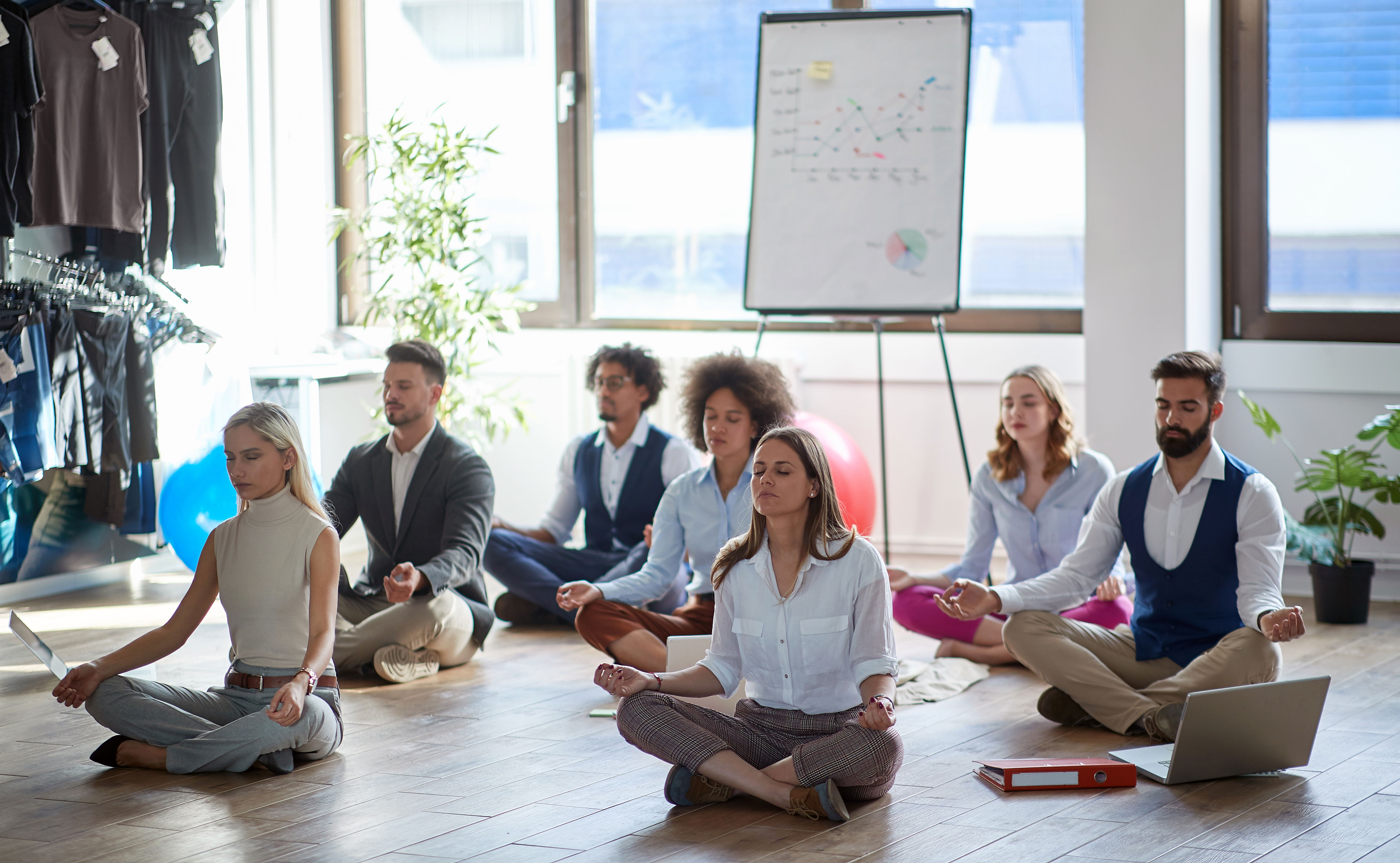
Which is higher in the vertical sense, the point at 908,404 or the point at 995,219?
the point at 995,219

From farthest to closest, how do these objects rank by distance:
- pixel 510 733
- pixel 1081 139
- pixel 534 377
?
pixel 534 377, pixel 1081 139, pixel 510 733

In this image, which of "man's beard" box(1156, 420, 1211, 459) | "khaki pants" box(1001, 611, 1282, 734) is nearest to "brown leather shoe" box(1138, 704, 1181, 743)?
"khaki pants" box(1001, 611, 1282, 734)

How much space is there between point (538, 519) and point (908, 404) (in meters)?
1.79

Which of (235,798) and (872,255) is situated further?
(872,255)

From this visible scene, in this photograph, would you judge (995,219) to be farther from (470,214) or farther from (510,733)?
(510,733)

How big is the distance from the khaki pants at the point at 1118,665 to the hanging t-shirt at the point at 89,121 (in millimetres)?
3381

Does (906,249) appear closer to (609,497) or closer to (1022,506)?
(1022,506)

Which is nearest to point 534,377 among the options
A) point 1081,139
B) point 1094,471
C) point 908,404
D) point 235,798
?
point 908,404

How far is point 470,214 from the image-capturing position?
22.2 ft

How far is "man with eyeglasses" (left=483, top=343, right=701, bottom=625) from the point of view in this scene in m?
4.71

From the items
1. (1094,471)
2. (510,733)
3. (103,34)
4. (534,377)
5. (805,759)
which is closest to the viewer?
(805,759)

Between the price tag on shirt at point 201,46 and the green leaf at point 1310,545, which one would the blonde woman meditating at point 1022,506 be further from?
the price tag on shirt at point 201,46

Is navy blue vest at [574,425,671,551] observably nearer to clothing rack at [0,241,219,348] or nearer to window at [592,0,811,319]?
clothing rack at [0,241,219,348]

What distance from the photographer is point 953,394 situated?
502cm
